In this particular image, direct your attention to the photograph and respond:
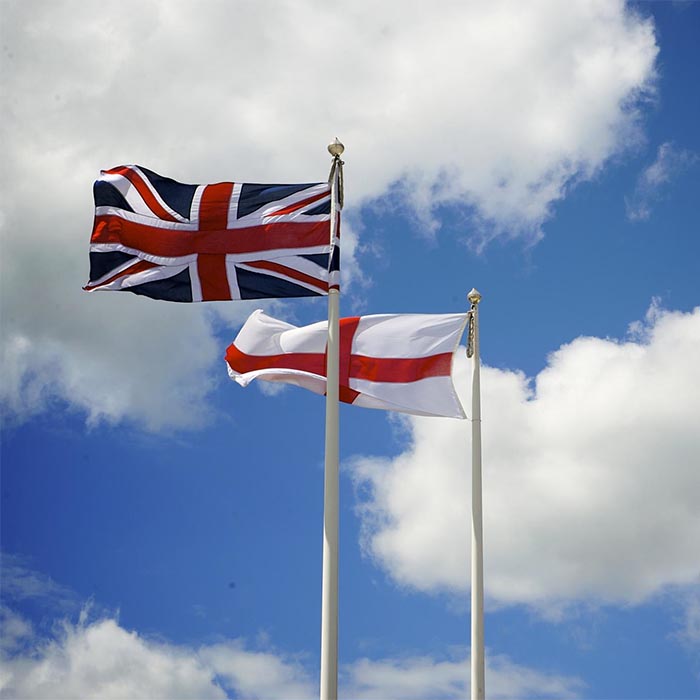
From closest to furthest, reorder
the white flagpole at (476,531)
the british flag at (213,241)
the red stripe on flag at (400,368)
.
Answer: the white flagpole at (476,531)
the british flag at (213,241)
the red stripe on flag at (400,368)

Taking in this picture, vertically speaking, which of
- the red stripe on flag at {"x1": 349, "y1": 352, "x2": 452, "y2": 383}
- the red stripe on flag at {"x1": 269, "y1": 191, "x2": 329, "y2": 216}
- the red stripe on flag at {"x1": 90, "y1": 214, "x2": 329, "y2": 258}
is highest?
the red stripe on flag at {"x1": 269, "y1": 191, "x2": 329, "y2": 216}

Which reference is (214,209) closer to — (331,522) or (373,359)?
(373,359)

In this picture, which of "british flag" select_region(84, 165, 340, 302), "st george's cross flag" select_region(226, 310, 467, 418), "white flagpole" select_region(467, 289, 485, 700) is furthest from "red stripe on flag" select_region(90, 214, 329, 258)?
"white flagpole" select_region(467, 289, 485, 700)

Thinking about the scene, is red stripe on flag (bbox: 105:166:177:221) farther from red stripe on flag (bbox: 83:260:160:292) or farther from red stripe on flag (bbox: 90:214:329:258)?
red stripe on flag (bbox: 83:260:160:292)

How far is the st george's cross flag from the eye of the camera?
27.4 metres

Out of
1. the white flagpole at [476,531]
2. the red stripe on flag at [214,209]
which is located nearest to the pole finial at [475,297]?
the white flagpole at [476,531]

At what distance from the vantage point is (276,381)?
91.0ft

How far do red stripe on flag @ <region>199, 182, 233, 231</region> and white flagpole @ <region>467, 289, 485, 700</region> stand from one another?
19.3 feet

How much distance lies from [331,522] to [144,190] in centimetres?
909

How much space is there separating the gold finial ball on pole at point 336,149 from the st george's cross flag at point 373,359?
386cm

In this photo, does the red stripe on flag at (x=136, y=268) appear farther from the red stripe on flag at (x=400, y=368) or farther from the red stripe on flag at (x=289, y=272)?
the red stripe on flag at (x=400, y=368)

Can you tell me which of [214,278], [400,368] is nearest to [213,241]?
[214,278]

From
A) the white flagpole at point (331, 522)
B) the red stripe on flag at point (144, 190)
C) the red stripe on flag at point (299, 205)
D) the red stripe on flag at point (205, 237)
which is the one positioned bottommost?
the white flagpole at point (331, 522)

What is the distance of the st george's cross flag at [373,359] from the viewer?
1078 inches
